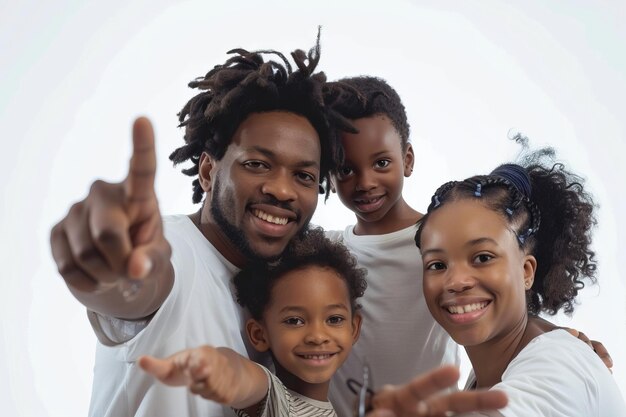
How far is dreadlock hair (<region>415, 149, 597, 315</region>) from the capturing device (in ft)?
5.88

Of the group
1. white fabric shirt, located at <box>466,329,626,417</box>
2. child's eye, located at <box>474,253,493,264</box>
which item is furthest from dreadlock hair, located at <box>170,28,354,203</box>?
white fabric shirt, located at <box>466,329,626,417</box>

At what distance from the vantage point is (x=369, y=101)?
2.30 m

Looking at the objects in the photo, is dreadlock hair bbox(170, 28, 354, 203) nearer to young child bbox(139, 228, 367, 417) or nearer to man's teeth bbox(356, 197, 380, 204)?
man's teeth bbox(356, 197, 380, 204)

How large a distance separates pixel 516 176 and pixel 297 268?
620 millimetres

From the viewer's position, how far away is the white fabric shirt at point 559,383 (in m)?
1.35

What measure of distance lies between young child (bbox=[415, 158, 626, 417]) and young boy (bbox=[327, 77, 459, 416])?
0.32m

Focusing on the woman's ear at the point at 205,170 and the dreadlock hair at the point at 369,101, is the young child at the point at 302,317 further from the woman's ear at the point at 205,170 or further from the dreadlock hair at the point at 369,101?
the dreadlock hair at the point at 369,101

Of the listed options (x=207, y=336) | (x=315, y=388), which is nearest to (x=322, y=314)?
(x=315, y=388)

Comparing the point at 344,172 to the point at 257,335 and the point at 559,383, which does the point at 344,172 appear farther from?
the point at 559,383

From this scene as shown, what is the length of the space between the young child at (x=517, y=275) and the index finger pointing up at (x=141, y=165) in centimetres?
78

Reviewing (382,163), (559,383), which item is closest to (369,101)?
(382,163)

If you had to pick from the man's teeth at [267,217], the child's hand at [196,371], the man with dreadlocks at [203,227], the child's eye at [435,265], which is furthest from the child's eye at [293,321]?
the child's hand at [196,371]

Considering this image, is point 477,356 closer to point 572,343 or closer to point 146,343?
point 572,343

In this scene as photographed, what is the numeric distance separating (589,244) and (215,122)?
1.09 meters
